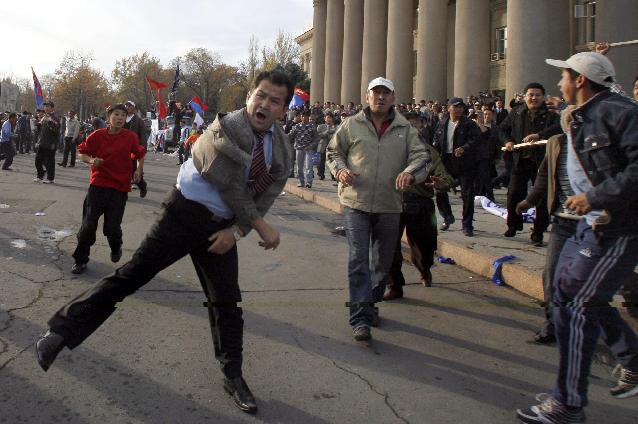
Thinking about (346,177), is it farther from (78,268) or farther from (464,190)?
(464,190)

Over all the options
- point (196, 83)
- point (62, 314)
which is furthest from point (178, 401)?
point (196, 83)

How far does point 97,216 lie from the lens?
6242 mm

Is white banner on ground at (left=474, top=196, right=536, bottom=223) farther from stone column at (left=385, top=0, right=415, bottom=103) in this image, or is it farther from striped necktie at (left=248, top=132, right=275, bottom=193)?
stone column at (left=385, top=0, right=415, bottom=103)

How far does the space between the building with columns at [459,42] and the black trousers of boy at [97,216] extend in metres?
15.5

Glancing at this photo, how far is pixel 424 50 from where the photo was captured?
2761 centimetres

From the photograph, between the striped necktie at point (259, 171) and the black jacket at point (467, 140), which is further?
the black jacket at point (467, 140)

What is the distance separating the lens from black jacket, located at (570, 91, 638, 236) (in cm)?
289

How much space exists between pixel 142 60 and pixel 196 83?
981 cm

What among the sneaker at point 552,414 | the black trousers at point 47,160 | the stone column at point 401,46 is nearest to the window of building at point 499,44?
the stone column at point 401,46

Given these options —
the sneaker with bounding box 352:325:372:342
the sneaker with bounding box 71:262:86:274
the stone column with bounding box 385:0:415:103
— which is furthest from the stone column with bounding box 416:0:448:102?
the sneaker with bounding box 352:325:372:342

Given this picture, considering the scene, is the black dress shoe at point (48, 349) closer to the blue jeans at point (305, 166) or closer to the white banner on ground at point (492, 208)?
the white banner on ground at point (492, 208)

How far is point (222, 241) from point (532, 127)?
5.56m

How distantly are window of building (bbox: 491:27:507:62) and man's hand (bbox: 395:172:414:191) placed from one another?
98.9ft

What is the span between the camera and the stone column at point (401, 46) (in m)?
30.4
